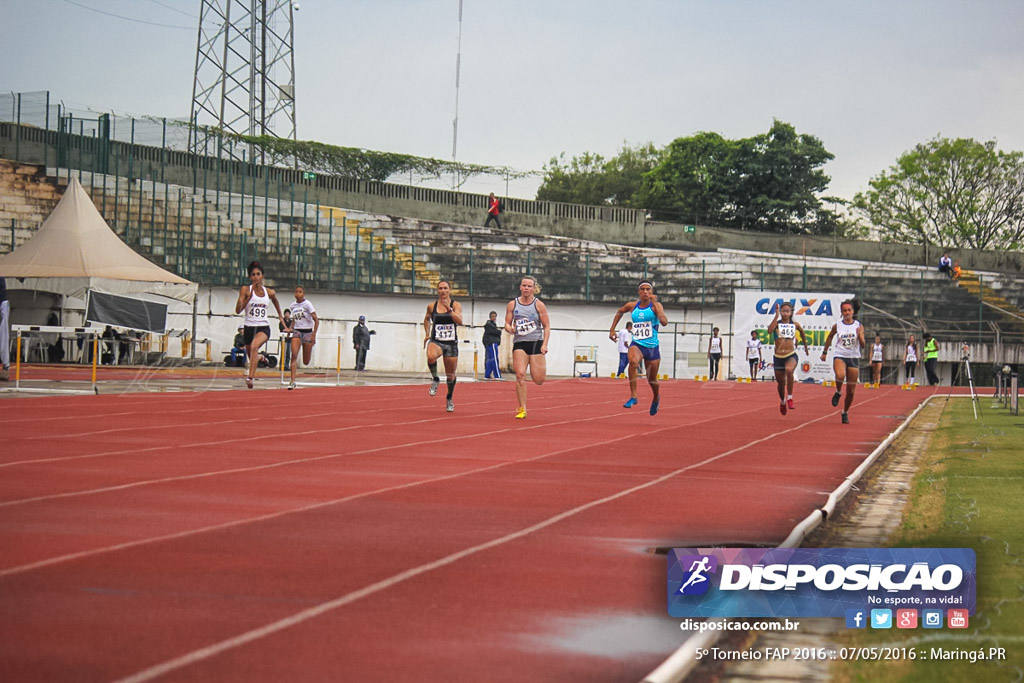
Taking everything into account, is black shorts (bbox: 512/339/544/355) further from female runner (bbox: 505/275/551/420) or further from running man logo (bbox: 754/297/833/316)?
running man logo (bbox: 754/297/833/316)

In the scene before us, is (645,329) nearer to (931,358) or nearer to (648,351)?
(648,351)

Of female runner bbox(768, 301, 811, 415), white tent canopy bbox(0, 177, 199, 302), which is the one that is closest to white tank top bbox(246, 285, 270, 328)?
female runner bbox(768, 301, 811, 415)

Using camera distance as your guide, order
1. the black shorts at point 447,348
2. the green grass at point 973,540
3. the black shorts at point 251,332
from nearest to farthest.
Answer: the green grass at point 973,540 < the black shorts at point 447,348 < the black shorts at point 251,332

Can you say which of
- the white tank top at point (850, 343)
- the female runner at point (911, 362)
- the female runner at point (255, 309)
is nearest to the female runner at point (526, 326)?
the white tank top at point (850, 343)

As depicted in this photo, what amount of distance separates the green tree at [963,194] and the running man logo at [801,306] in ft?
104

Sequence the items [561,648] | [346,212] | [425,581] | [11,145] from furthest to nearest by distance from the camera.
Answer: [346,212]
[11,145]
[425,581]
[561,648]

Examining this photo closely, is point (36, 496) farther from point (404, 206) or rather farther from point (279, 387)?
point (404, 206)

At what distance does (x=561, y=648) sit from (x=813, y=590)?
1.14 metres

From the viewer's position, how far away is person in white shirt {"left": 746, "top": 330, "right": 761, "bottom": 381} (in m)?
36.4

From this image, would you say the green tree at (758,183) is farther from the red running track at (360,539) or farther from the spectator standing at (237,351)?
the red running track at (360,539)

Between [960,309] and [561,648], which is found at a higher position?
[960,309]

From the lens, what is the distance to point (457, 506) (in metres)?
7.30

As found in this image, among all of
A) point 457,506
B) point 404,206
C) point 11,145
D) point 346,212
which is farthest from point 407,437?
point 404,206

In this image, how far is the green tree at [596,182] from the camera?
3228 inches
